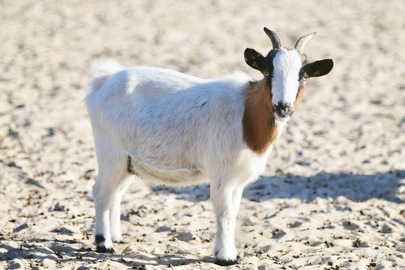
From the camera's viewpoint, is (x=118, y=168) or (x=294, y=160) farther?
(x=294, y=160)

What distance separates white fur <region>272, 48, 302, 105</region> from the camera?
5414 millimetres

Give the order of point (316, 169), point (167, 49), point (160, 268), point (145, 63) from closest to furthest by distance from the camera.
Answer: point (160, 268)
point (316, 169)
point (145, 63)
point (167, 49)

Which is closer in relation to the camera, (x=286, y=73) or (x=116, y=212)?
(x=286, y=73)

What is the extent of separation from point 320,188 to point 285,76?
140 inches

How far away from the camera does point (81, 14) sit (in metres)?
15.9

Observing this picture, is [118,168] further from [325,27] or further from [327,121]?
[325,27]

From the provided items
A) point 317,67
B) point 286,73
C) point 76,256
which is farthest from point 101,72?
point 317,67

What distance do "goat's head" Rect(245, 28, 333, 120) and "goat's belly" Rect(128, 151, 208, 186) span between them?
1074 millimetres

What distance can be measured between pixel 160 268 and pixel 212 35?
9968mm

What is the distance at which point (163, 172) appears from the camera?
20.6 ft

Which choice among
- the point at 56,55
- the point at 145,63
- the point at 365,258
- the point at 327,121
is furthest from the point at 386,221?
the point at 56,55

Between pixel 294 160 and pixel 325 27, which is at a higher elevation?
pixel 325 27

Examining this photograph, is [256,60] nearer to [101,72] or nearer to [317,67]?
[317,67]

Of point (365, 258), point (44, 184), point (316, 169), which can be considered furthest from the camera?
point (316, 169)
